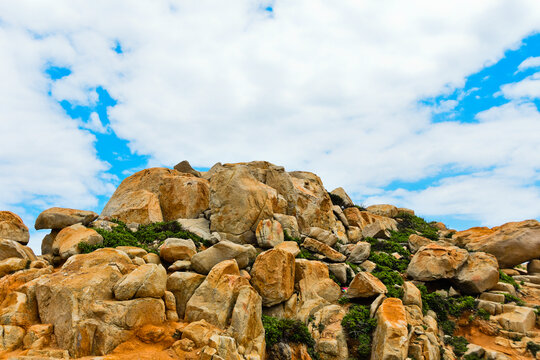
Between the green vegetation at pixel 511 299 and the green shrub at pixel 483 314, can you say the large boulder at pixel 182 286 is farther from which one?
the green vegetation at pixel 511 299

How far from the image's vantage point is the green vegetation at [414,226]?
34.5m

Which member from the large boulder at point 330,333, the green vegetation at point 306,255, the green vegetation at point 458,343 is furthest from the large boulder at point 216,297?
the green vegetation at point 458,343

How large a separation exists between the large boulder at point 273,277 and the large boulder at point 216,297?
5.51ft

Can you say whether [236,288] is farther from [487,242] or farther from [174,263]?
[487,242]

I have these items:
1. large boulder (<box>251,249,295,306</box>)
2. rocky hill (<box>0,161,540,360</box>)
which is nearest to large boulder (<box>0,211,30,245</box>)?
rocky hill (<box>0,161,540,360</box>)

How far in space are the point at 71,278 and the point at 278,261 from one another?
29.3 feet

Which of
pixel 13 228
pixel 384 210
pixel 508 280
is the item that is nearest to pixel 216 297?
pixel 13 228

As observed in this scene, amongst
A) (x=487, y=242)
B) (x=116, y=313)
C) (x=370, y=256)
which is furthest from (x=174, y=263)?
(x=487, y=242)

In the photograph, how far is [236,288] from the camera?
561 inches

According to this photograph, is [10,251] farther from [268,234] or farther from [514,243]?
[514,243]

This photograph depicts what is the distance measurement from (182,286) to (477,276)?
16.7m

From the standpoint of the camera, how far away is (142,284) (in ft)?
40.3

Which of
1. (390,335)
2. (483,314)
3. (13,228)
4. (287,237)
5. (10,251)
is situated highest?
(287,237)

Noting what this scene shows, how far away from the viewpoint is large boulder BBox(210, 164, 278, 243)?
2239 cm
